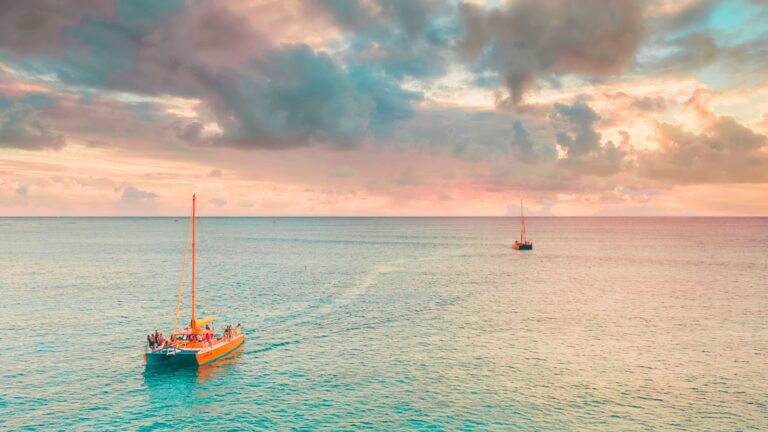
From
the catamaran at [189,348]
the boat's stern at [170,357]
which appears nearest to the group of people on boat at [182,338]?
the catamaran at [189,348]

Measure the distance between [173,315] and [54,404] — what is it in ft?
119

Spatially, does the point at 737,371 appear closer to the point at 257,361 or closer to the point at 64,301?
the point at 257,361

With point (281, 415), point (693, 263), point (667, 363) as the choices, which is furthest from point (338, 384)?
point (693, 263)

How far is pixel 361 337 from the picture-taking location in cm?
6788

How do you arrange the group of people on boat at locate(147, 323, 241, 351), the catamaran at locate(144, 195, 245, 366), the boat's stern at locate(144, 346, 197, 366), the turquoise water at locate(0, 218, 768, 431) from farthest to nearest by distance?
the group of people on boat at locate(147, 323, 241, 351) → the catamaran at locate(144, 195, 245, 366) → the boat's stern at locate(144, 346, 197, 366) → the turquoise water at locate(0, 218, 768, 431)

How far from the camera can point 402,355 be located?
60.2 m

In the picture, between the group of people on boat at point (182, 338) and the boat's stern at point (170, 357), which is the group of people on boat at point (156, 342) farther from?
the boat's stern at point (170, 357)

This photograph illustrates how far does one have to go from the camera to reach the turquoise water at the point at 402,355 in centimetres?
4397

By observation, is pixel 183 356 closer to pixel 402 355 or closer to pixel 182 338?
pixel 182 338

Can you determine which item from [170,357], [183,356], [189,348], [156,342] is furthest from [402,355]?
[156,342]

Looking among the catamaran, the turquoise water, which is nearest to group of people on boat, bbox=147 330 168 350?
the catamaran

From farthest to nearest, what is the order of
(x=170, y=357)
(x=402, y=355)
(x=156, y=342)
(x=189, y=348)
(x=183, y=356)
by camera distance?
1. (x=402, y=355)
2. (x=189, y=348)
3. (x=156, y=342)
4. (x=183, y=356)
5. (x=170, y=357)

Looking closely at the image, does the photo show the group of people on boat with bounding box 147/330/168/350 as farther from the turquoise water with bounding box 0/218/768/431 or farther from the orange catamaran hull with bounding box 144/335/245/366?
the turquoise water with bounding box 0/218/768/431

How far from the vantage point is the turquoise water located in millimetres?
43969
